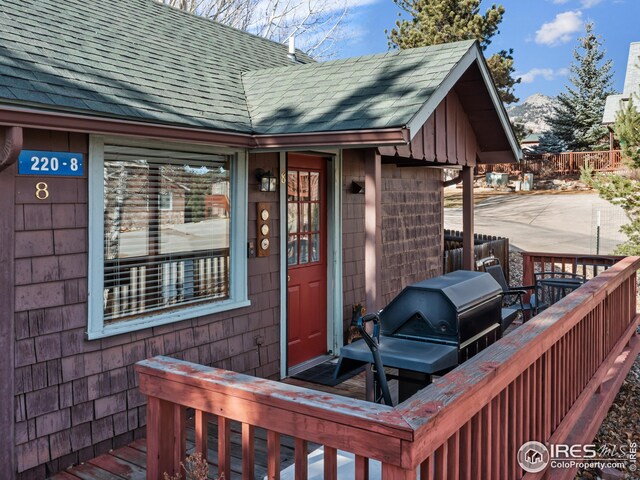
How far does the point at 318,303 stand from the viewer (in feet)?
Answer: 20.3

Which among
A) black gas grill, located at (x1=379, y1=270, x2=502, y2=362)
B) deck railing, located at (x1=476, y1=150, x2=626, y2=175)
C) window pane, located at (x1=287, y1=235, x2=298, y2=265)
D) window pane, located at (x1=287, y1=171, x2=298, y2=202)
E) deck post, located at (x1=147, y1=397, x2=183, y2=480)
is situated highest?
deck railing, located at (x1=476, y1=150, x2=626, y2=175)

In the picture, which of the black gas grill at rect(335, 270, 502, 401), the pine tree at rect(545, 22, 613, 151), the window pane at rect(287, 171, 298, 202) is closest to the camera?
the black gas grill at rect(335, 270, 502, 401)

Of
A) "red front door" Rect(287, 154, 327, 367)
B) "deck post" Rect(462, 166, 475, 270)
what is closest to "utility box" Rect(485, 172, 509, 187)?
"deck post" Rect(462, 166, 475, 270)

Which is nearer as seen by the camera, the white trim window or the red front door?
the white trim window

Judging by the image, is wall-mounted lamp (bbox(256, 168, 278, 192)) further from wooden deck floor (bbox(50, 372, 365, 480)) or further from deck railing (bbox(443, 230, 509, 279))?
deck railing (bbox(443, 230, 509, 279))

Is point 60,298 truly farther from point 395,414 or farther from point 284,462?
point 395,414

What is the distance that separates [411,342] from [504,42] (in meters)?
25.6

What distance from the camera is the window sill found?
157 inches

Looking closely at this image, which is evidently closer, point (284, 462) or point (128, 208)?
point (284, 462)

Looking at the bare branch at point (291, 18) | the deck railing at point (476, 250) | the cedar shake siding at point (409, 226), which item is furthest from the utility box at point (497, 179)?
the cedar shake siding at point (409, 226)

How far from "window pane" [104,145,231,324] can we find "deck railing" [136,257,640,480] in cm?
186

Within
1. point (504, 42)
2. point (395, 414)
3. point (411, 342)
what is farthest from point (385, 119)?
point (504, 42)

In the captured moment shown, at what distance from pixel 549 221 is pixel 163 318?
1760 cm

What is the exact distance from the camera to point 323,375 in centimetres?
568
